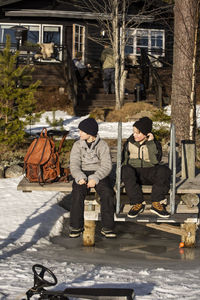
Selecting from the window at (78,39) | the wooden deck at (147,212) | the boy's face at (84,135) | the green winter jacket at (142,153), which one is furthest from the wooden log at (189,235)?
the window at (78,39)

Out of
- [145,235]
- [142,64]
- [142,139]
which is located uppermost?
[142,64]

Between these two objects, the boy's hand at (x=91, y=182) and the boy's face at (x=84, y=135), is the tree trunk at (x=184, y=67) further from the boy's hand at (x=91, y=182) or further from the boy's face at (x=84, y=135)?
the boy's hand at (x=91, y=182)

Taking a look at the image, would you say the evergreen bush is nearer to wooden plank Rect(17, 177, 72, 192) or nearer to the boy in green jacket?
wooden plank Rect(17, 177, 72, 192)

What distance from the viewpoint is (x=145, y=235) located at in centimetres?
1025

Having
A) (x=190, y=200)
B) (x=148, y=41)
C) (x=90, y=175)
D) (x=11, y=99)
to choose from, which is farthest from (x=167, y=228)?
(x=148, y=41)

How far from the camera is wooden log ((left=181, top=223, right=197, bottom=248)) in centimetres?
919

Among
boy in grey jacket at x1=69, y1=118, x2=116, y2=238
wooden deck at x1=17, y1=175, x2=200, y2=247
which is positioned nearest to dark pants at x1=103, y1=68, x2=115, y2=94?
wooden deck at x1=17, y1=175, x2=200, y2=247

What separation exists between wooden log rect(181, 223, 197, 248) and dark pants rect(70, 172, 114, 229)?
1315mm

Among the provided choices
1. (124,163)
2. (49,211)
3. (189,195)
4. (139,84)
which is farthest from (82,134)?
(139,84)

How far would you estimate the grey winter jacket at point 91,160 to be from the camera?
28.3 ft

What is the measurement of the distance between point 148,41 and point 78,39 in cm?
364

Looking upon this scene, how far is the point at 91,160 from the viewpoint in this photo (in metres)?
8.81

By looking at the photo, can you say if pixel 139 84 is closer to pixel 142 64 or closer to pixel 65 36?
pixel 142 64

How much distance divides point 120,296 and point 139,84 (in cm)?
2024
